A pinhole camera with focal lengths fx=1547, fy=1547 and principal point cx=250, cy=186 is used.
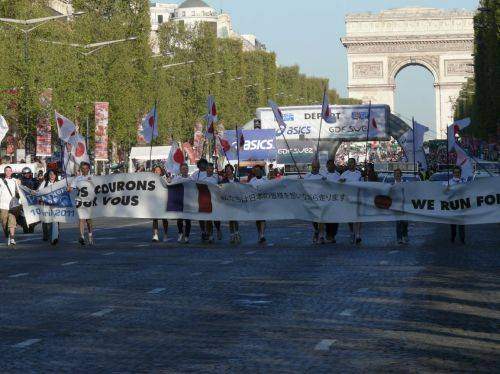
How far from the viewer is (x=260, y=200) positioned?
2848 cm

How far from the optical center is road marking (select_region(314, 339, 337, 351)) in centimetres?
1229

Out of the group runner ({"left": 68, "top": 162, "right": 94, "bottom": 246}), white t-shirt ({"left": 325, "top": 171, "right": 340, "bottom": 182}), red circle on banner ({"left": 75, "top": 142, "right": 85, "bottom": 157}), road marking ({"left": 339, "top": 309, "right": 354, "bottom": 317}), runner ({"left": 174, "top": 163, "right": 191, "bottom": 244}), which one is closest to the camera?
road marking ({"left": 339, "top": 309, "right": 354, "bottom": 317})

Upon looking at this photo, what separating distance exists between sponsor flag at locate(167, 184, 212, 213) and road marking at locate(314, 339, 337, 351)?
15.6 metres

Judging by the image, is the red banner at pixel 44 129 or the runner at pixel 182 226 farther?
the red banner at pixel 44 129

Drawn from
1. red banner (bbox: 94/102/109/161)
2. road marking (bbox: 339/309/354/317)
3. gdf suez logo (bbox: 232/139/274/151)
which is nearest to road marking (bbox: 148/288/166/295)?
road marking (bbox: 339/309/354/317)

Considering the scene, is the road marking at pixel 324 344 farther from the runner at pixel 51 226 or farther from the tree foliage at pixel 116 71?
the tree foliage at pixel 116 71

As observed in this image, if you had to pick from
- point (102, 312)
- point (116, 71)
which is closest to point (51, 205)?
point (102, 312)

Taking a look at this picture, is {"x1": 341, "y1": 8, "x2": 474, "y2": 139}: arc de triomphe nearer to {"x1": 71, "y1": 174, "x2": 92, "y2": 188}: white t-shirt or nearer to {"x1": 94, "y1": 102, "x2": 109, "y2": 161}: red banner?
{"x1": 94, "y1": 102, "x2": 109, "y2": 161}: red banner

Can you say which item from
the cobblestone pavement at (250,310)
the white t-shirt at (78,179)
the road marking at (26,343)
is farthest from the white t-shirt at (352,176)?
Result: the road marking at (26,343)

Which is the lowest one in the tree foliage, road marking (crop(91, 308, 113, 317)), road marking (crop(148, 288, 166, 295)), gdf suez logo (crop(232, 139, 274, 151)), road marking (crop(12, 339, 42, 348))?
road marking (crop(12, 339, 42, 348))

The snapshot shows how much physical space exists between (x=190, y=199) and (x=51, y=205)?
8.40 feet

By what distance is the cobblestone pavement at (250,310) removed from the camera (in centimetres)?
1168

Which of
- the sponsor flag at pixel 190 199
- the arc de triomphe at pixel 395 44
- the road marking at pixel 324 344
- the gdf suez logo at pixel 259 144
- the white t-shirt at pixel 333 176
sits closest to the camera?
the road marking at pixel 324 344

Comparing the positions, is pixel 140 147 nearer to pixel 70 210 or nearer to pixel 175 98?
pixel 175 98
